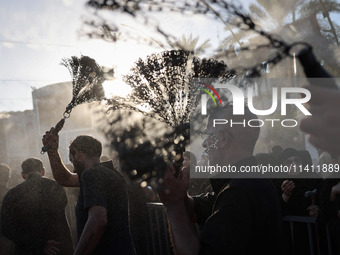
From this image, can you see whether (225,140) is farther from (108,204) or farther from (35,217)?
(35,217)

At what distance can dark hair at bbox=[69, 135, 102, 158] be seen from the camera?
343 centimetres

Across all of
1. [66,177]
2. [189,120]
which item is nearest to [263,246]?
[189,120]

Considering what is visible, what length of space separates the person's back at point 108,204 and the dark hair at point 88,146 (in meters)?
0.27

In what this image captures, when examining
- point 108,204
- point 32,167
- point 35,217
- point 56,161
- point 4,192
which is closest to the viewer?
point 108,204

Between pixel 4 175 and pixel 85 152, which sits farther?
pixel 4 175

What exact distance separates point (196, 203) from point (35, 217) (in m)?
2.32

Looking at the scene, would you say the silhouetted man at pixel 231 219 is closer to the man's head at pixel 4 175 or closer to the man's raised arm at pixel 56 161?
the man's raised arm at pixel 56 161

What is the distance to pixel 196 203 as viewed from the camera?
100 inches

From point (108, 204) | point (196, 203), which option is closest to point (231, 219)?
point (196, 203)

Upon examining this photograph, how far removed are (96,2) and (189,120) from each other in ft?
2.51

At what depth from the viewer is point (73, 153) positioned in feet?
11.5

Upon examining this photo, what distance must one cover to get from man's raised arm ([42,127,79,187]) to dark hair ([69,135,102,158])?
0.20 meters

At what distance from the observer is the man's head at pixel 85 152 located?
3.43 metres

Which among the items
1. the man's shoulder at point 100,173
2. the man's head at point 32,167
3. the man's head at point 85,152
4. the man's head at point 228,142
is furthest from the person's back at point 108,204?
the man's head at point 32,167
